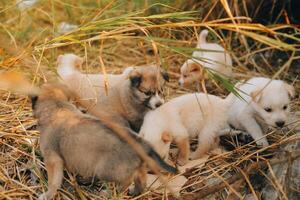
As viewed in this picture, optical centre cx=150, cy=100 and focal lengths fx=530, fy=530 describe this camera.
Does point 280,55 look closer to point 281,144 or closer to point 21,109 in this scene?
point 281,144

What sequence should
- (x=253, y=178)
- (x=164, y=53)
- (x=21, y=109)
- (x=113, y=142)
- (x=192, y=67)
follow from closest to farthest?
(x=113, y=142), (x=253, y=178), (x=21, y=109), (x=192, y=67), (x=164, y=53)

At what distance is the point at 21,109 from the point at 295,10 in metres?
3.86

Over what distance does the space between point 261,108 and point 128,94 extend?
1.11 meters

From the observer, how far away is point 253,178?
374 centimetres

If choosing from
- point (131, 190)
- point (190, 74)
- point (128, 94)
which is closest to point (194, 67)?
point (190, 74)

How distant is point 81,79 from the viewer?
15.4 ft

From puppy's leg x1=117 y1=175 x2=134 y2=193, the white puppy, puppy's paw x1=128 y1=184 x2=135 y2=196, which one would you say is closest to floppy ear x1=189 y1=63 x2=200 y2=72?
the white puppy

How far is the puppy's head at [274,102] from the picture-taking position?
164 inches

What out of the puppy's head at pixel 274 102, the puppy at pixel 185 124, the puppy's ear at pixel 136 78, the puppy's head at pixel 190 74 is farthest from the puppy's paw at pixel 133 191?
the puppy's head at pixel 190 74

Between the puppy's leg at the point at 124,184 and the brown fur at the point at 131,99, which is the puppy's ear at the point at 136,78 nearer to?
the brown fur at the point at 131,99

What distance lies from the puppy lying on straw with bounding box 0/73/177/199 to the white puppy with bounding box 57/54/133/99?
714 mm

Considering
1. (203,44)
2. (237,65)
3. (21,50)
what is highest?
(21,50)

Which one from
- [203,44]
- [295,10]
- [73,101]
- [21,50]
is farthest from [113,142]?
[295,10]

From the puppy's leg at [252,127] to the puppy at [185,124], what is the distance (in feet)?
0.59
